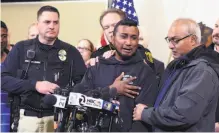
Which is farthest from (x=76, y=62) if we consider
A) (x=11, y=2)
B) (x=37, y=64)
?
(x=11, y=2)

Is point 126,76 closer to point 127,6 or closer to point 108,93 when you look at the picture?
point 108,93

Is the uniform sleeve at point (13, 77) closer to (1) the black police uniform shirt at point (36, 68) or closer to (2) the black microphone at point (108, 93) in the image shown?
(1) the black police uniform shirt at point (36, 68)

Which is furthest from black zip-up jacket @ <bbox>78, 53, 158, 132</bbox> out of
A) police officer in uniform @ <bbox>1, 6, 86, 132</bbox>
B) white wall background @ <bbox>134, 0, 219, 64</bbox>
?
white wall background @ <bbox>134, 0, 219, 64</bbox>

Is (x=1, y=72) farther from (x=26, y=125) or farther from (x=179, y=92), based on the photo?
(x=179, y=92)

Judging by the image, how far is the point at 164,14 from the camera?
6418 millimetres

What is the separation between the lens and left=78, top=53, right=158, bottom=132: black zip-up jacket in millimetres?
3670

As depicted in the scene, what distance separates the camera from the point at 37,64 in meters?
4.23

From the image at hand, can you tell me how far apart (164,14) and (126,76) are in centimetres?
284

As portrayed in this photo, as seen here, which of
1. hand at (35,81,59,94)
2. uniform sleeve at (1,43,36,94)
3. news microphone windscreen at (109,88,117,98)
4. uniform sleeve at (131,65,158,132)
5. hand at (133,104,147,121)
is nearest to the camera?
news microphone windscreen at (109,88,117,98)

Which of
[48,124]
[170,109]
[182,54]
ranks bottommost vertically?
[48,124]

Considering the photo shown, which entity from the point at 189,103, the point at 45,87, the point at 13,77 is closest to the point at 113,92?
the point at 189,103

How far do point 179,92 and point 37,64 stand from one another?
55.9 inches

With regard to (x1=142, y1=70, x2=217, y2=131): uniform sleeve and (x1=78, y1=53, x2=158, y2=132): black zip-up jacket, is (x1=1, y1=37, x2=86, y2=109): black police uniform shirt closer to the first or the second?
(x1=78, y1=53, x2=158, y2=132): black zip-up jacket

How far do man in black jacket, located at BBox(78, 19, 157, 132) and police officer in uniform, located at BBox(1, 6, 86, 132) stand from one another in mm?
492
